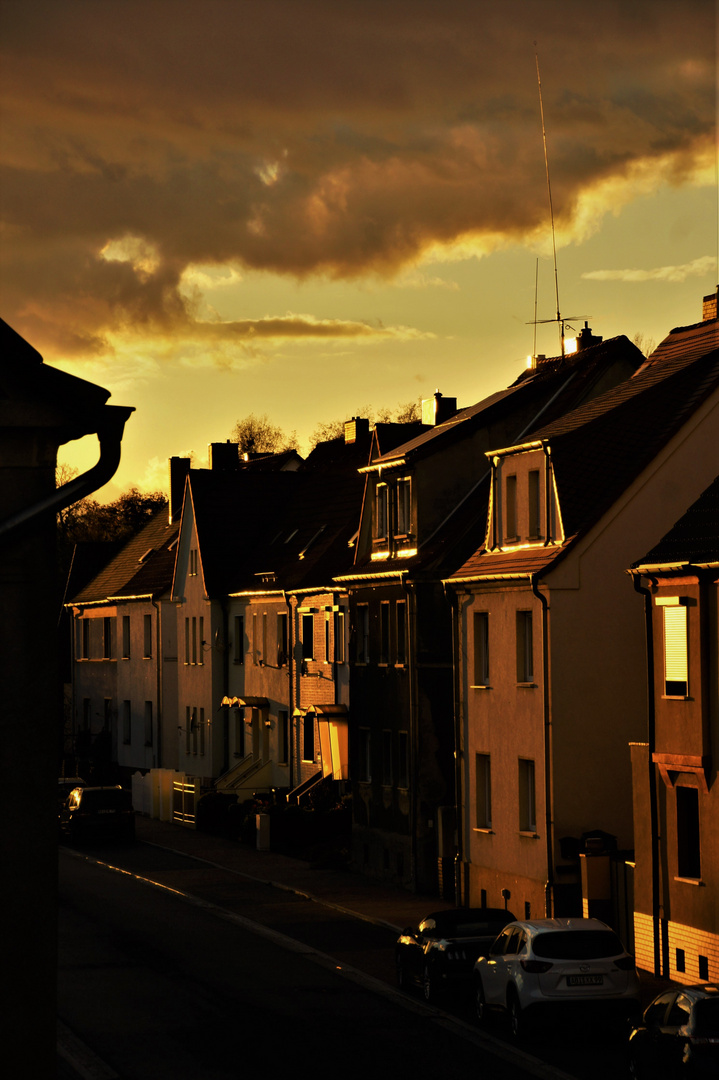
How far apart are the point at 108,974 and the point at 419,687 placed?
12.5 m

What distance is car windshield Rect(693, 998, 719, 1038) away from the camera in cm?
1681

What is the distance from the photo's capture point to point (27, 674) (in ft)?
25.4

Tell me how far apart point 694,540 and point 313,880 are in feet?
60.2

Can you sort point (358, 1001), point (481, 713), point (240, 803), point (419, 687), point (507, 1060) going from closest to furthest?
point (507, 1060) < point (358, 1001) < point (481, 713) < point (419, 687) < point (240, 803)

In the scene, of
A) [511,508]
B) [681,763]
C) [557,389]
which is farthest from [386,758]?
[681,763]

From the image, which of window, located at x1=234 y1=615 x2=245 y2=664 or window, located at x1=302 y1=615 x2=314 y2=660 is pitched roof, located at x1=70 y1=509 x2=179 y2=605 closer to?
window, located at x1=234 y1=615 x2=245 y2=664

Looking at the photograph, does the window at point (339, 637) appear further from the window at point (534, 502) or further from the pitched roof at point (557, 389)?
the window at point (534, 502)

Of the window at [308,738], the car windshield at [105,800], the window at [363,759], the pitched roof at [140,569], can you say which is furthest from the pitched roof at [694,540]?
the pitched roof at [140,569]

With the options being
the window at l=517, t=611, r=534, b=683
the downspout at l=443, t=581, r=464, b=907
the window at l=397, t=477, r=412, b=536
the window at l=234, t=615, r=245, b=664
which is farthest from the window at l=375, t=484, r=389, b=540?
the window at l=234, t=615, r=245, b=664

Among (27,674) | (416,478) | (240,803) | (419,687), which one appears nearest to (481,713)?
(419,687)

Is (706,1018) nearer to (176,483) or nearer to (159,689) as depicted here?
(159,689)

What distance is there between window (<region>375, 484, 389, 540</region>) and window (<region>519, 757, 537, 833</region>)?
10.3m

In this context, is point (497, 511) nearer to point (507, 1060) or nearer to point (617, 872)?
point (617, 872)

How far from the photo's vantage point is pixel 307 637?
49375 millimetres
